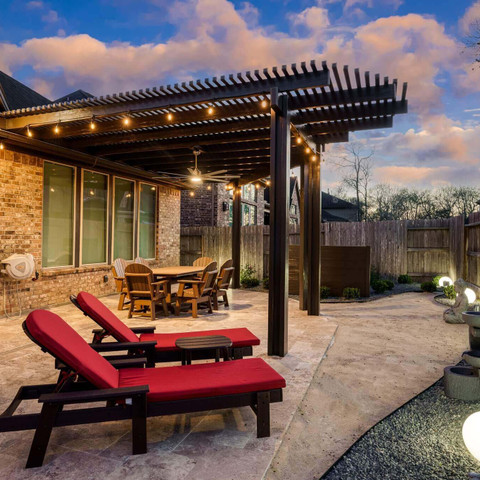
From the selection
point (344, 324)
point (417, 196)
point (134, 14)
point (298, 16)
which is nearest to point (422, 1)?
point (298, 16)

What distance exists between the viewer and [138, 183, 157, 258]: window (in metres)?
10.8

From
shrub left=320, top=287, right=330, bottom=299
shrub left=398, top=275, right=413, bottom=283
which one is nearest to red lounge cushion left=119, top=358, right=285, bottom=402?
shrub left=320, top=287, right=330, bottom=299

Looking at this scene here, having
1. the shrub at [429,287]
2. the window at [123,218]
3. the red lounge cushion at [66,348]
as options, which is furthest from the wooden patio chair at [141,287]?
the shrub at [429,287]

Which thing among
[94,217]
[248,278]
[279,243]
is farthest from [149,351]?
[248,278]

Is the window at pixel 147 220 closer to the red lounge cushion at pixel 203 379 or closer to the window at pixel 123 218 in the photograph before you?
the window at pixel 123 218

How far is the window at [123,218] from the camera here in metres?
9.80

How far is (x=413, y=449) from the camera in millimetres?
2535

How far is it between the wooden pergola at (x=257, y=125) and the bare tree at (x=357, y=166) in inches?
564

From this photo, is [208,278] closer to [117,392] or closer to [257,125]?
[257,125]

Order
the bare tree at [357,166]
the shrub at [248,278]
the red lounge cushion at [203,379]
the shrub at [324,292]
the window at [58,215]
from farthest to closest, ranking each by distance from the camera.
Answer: the bare tree at [357,166], the shrub at [248,278], the shrub at [324,292], the window at [58,215], the red lounge cushion at [203,379]

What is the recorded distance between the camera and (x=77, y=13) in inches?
479

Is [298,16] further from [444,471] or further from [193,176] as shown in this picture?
[444,471]

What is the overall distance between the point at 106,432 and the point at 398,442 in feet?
6.80

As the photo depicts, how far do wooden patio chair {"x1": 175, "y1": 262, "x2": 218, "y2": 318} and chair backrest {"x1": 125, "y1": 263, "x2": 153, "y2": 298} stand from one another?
2.13 feet
